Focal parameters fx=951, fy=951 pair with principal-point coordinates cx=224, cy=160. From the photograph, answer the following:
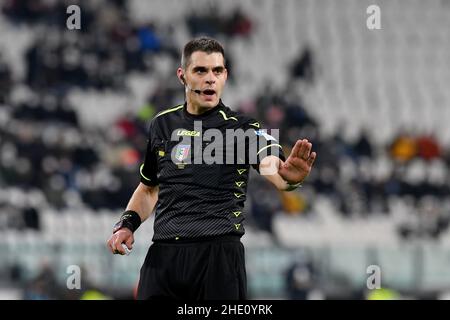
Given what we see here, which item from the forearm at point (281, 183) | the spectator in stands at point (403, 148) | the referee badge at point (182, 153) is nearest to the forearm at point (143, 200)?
the referee badge at point (182, 153)

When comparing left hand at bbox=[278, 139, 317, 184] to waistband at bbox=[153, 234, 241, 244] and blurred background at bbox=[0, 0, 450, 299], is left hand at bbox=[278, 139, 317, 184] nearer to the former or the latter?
waistband at bbox=[153, 234, 241, 244]

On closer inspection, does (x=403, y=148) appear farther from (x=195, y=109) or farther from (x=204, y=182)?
(x=204, y=182)

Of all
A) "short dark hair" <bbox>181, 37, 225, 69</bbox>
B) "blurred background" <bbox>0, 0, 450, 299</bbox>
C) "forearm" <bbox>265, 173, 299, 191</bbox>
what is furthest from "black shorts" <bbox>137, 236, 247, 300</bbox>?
"blurred background" <bbox>0, 0, 450, 299</bbox>

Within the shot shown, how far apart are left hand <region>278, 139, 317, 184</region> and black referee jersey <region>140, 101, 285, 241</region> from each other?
0.15 m

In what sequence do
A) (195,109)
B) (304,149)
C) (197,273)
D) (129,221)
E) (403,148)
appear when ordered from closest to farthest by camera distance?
(304,149) → (197,273) → (195,109) → (129,221) → (403,148)

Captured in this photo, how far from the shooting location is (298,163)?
13.2ft

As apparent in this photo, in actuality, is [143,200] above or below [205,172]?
below

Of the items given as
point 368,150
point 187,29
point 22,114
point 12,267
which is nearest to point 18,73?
point 22,114

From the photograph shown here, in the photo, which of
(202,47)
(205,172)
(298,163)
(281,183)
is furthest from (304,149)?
(202,47)

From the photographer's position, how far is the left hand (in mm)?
3988

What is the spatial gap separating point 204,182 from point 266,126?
9.56m

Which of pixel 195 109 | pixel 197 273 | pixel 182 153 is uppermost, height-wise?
pixel 195 109
